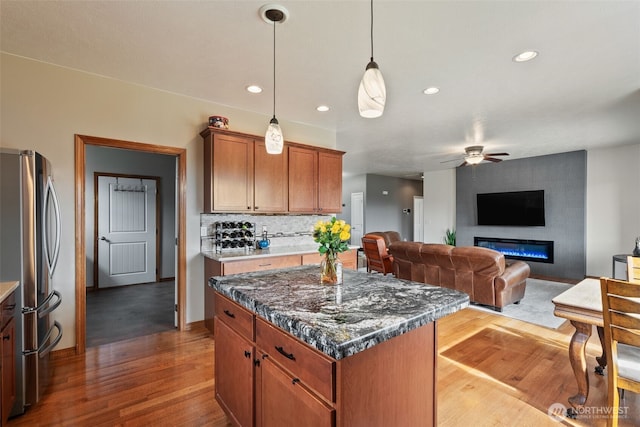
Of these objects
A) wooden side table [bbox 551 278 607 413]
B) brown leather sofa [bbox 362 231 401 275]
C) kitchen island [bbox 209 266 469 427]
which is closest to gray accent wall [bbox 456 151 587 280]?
brown leather sofa [bbox 362 231 401 275]

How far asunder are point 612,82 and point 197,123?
445 centimetres

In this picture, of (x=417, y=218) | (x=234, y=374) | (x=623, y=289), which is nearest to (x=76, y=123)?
(x=234, y=374)

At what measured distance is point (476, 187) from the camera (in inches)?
312

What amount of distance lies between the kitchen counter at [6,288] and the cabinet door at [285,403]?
1515 mm

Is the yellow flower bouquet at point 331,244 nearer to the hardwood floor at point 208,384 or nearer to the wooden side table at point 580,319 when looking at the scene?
the hardwood floor at point 208,384

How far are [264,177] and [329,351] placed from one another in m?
3.04

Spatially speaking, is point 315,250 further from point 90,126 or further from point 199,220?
point 90,126

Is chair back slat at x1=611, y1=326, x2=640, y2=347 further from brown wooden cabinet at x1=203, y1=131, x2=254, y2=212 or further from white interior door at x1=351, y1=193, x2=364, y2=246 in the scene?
white interior door at x1=351, y1=193, x2=364, y2=246

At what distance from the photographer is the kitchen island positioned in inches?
41.6

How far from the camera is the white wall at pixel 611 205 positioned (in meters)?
5.66

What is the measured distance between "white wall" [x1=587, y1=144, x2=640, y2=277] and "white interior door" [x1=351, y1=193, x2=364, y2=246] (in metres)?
5.64

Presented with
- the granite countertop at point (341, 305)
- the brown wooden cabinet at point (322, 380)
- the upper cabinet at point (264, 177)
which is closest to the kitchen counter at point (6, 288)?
the granite countertop at point (341, 305)

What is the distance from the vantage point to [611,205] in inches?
231

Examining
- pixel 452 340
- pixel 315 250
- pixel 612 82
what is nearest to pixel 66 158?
pixel 315 250
